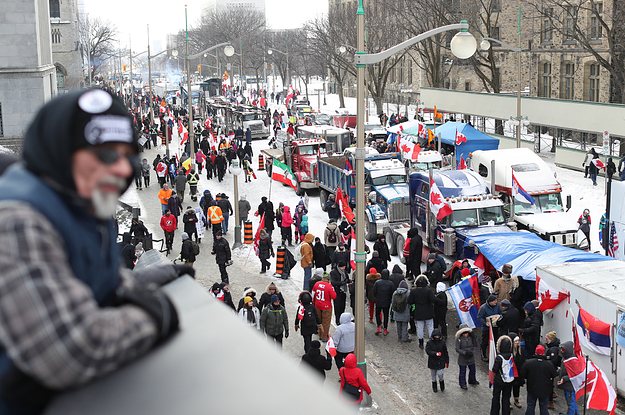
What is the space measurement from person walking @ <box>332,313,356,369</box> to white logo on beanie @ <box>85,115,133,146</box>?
10470 mm

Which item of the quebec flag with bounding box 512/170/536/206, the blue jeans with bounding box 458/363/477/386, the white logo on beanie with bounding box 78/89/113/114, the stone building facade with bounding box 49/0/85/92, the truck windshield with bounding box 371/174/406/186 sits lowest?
the blue jeans with bounding box 458/363/477/386

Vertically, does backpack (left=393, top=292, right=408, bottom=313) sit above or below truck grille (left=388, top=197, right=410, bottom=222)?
below

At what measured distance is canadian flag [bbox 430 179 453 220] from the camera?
1802cm

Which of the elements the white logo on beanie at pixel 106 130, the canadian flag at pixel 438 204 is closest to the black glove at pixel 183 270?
the white logo on beanie at pixel 106 130

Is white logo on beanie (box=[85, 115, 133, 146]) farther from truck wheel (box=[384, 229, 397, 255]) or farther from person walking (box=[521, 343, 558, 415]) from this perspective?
truck wheel (box=[384, 229, 397, 255])

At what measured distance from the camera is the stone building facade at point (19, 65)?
99.8 ft

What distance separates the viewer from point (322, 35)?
232 ft

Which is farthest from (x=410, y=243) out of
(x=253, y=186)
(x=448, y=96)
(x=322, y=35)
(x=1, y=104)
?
(x=322, y=35)

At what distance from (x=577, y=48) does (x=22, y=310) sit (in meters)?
51.7

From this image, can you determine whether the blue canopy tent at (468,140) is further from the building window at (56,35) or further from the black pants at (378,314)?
the building window at (56,35)

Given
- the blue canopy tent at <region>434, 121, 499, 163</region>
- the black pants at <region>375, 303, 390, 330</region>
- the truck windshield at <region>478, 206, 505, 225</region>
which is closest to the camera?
the black pants at <region>375, 303, 390, 330</region>

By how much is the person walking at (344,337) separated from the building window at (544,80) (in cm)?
4552

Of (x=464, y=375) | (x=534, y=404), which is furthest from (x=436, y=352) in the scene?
(x=534, y=404)

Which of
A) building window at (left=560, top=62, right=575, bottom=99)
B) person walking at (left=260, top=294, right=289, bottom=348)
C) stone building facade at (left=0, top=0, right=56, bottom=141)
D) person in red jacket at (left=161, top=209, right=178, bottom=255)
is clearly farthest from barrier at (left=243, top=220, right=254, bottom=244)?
building window at (left=560, top=62, right=575, bottom=99)
